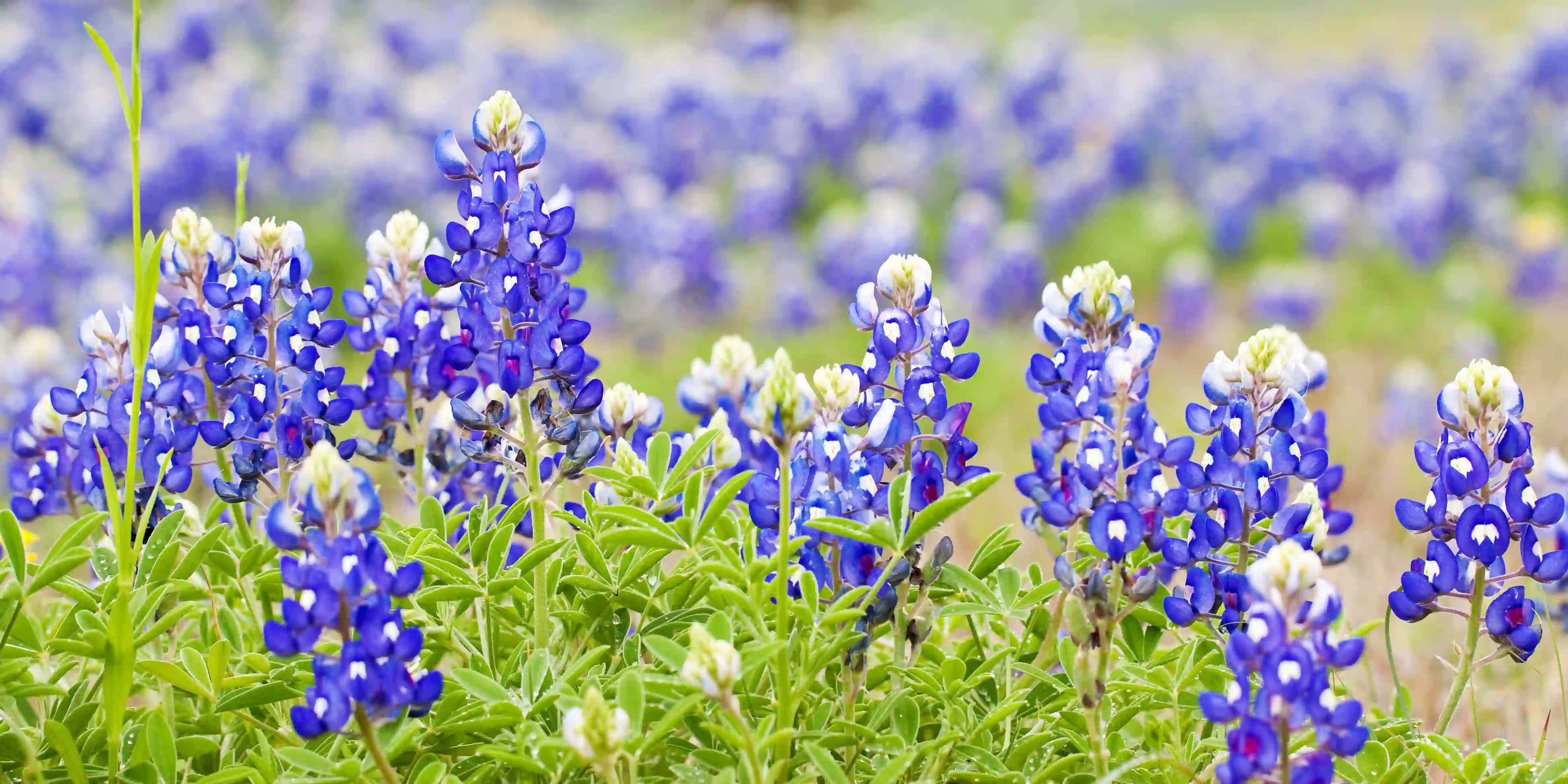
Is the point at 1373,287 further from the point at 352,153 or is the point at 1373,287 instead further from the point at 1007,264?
the point at 352,153

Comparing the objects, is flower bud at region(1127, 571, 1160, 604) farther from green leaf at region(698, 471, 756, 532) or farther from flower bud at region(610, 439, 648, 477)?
flower bud at region(610, 439, 648, 477)

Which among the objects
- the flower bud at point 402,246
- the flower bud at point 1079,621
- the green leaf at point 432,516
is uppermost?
the flower bud at point 402,246

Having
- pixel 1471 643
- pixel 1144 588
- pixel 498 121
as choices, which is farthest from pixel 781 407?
pixel 1471 643

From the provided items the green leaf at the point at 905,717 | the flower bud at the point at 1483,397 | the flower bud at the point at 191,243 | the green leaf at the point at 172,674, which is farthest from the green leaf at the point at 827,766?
the flower bud at the point at 191,243

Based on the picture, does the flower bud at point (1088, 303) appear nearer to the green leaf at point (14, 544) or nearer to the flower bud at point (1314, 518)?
the flower bud at point (1314, 518)

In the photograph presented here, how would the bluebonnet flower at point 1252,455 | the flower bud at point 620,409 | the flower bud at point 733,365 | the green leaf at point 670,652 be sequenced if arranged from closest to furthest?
the green leaf at point 670,652 < the bluebonnet flower at point 1252,455 < the flower bud at point 620,409 < the flower bud at point 733,365

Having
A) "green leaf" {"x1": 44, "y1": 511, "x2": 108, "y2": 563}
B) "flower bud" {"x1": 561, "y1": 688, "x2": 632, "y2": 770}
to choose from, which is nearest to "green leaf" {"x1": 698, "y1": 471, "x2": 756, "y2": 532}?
"flower bud" {"x1": 561, "y1": 688, "x2": 632, "y2": 770}
